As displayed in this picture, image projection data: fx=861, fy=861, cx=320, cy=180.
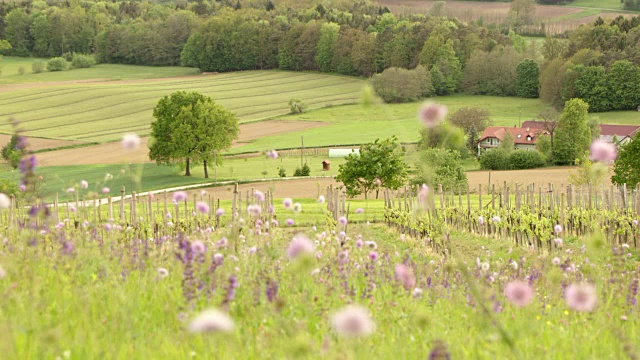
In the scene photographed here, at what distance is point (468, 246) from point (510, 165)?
157 feet

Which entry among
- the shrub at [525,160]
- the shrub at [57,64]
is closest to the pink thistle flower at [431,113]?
the shrub at [525,160]

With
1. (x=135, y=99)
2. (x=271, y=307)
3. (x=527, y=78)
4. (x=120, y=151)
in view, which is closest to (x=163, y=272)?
(x=271, y=307)

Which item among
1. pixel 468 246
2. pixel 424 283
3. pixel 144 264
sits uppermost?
pixel 144 264

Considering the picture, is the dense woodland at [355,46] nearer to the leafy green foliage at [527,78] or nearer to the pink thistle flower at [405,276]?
the leafy green foliage at [527,78]

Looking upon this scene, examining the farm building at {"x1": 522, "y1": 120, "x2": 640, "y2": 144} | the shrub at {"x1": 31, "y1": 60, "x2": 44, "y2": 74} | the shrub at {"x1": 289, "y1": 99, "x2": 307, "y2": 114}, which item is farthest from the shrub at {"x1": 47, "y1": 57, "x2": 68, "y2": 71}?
the farm building at {"x1": 522, "y1": 120, "x2": 640, "y2": 144}

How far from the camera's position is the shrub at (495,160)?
67.1 m

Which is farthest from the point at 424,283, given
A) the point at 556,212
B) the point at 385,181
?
the point at 385,181

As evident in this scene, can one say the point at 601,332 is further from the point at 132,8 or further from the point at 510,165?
the point at 132,8

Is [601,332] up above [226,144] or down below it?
above

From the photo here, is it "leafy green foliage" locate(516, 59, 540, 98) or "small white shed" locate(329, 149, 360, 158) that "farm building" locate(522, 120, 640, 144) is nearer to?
"small white shed" locate(329, 149, 360, 158)

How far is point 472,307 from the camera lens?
7949 millimetres

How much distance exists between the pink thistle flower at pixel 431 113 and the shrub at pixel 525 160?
208 ft

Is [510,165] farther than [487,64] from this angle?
No

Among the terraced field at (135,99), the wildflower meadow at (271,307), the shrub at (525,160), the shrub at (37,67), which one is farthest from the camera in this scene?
the shrub at (37,67)
